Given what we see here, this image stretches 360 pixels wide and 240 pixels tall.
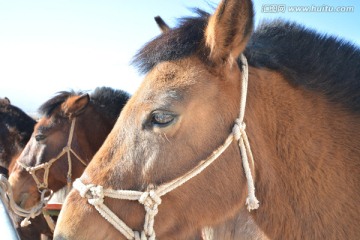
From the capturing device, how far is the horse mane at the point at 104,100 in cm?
548

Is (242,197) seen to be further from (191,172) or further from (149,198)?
(149,198)

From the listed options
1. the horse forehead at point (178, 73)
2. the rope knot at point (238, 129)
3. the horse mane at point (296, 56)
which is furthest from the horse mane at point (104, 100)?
the rope knot at point (238, 129)

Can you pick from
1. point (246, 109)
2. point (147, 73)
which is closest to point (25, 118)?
point (147, 73)

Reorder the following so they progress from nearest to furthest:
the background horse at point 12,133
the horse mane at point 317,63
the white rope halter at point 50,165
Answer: the horse mane at point 317,63, the white rope halter at point 50,165, the background horse at point 12,133

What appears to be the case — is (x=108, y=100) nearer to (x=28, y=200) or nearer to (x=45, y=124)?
(x=45, y=124)

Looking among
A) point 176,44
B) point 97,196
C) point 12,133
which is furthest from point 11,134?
point 176,44

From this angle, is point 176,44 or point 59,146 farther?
point 59,146

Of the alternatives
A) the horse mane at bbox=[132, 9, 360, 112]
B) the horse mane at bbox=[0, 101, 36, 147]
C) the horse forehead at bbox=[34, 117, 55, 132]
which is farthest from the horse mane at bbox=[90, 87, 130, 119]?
the horse mane at bbox=[132, 9, 360, 112]

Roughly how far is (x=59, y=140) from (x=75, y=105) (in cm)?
62

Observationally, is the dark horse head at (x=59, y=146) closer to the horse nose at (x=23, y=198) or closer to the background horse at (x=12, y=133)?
the horse nose at (x=23, y=198)

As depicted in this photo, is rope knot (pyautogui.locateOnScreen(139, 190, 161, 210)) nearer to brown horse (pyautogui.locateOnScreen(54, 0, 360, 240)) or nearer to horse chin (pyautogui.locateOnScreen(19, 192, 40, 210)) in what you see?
brown horse (pyautogui.locateOnScreen(54, 0, 360, 240))

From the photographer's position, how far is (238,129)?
6.54ft

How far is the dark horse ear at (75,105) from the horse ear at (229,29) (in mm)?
3632

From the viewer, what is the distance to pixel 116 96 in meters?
5.78
